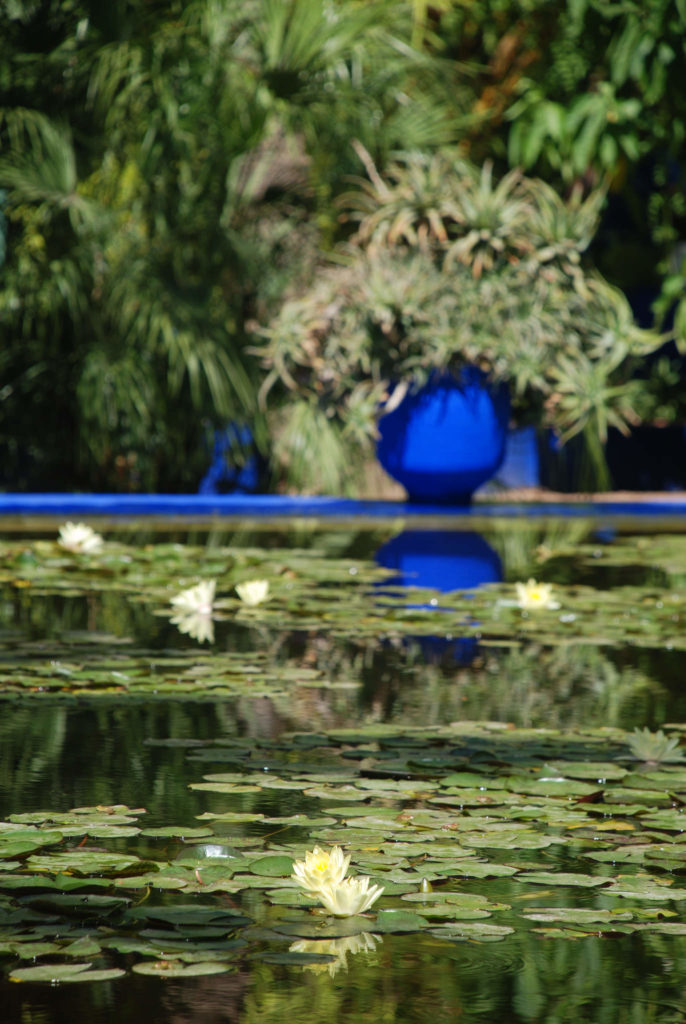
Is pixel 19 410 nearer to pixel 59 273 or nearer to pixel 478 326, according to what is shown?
pixel 59 273

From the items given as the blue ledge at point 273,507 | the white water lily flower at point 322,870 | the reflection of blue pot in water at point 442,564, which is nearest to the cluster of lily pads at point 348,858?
the white water lily flower at point 322,870

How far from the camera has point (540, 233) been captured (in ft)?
34.5

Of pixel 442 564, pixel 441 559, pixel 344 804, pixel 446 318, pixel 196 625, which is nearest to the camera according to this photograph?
pixel 344 804

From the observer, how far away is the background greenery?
10.5 meters

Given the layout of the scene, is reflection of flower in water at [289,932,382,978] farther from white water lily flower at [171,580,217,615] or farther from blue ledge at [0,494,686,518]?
blue ledge at [0,494,686,518]

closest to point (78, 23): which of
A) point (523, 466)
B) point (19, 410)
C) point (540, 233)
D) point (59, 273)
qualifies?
point (59, 273)

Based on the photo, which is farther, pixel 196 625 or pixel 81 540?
pixel 81 540

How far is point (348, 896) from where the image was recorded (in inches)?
77.8

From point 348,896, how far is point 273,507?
821 cm

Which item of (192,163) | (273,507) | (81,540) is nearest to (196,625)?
(81,540)

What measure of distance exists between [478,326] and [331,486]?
4.99 feet

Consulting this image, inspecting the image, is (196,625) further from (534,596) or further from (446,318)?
(446,318)

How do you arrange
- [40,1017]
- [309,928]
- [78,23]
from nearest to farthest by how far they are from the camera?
[40,1017]
[309,928]
[78,23]

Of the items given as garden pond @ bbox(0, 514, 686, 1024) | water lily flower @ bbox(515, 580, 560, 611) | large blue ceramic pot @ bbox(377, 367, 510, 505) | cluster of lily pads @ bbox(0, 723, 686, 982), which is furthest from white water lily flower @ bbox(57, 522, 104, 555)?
large blue ceramic pot @ bbox(377, 367, 510, 505)
